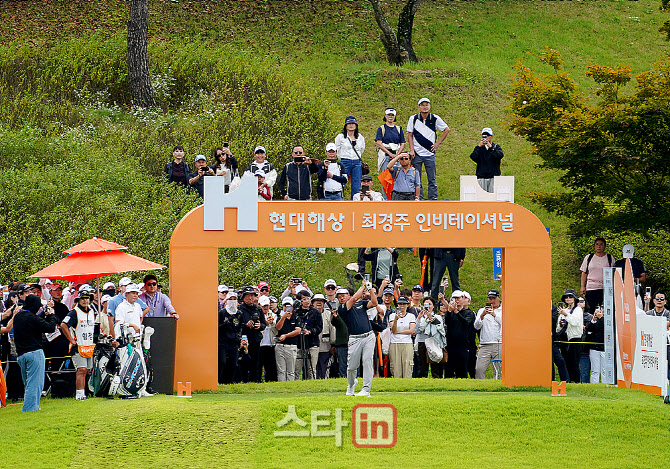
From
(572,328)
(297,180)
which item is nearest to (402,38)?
(297,180)

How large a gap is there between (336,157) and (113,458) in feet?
33.3

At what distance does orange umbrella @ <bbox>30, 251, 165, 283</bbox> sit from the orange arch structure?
0.84m

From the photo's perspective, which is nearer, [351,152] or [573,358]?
[573,358]

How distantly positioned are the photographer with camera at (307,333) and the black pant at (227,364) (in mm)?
1198

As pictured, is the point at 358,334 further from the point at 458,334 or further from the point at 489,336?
the point at 489,336

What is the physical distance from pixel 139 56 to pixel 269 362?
1501 centimetres

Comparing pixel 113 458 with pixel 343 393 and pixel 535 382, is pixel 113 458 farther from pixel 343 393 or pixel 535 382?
pixel 535 382

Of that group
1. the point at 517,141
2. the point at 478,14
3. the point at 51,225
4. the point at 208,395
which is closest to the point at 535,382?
the point at 208,395

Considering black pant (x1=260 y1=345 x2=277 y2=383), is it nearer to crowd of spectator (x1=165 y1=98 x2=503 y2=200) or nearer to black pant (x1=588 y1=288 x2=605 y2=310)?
crowd of spectator (x1=165 y1=98 x2=503 y2=200)

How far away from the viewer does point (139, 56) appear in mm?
29906

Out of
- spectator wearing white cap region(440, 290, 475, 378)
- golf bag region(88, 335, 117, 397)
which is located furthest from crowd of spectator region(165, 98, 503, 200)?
golf bag region(88, 335, 117, 397)

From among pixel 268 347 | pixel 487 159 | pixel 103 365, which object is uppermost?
pixel 487 159

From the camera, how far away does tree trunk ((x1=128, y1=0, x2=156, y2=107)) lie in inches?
1174

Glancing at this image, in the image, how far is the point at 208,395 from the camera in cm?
1605
